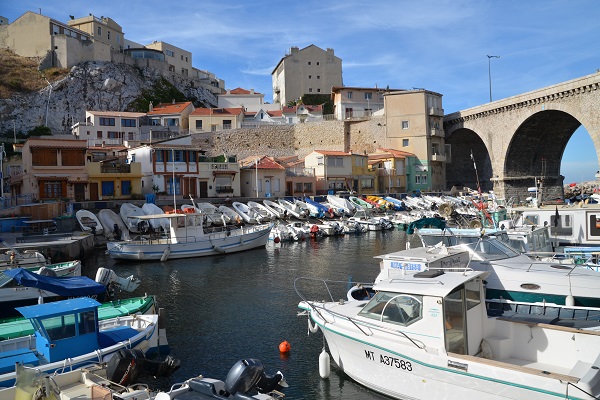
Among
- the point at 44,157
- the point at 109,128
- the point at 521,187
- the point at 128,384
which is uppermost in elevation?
the point at 109,128

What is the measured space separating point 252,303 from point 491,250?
27.0ft

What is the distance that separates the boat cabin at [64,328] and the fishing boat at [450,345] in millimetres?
5126

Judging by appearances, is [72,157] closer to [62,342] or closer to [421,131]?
[62,342]

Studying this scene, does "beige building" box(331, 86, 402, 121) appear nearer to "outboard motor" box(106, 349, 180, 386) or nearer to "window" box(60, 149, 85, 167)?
"window" box(60, 149, 85, 167)

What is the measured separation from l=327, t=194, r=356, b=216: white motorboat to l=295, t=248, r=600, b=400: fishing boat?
33944 mm

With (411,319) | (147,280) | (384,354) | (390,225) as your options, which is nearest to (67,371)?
(384,354)

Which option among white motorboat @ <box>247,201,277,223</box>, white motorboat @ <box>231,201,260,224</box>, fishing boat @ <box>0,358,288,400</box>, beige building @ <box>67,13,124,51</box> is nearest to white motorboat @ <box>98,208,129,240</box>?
white motorboat @ <box>231,201,260,224</box>

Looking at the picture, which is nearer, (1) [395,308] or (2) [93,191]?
(1) [395,308]

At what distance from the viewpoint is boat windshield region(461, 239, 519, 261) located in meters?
13.4

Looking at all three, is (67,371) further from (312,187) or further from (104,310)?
(312,187)

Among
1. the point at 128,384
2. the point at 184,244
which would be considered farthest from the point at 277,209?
the point at 128,384

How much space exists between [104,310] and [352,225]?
2640cm

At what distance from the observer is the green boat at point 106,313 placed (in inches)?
451

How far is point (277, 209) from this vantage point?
4122 cm
